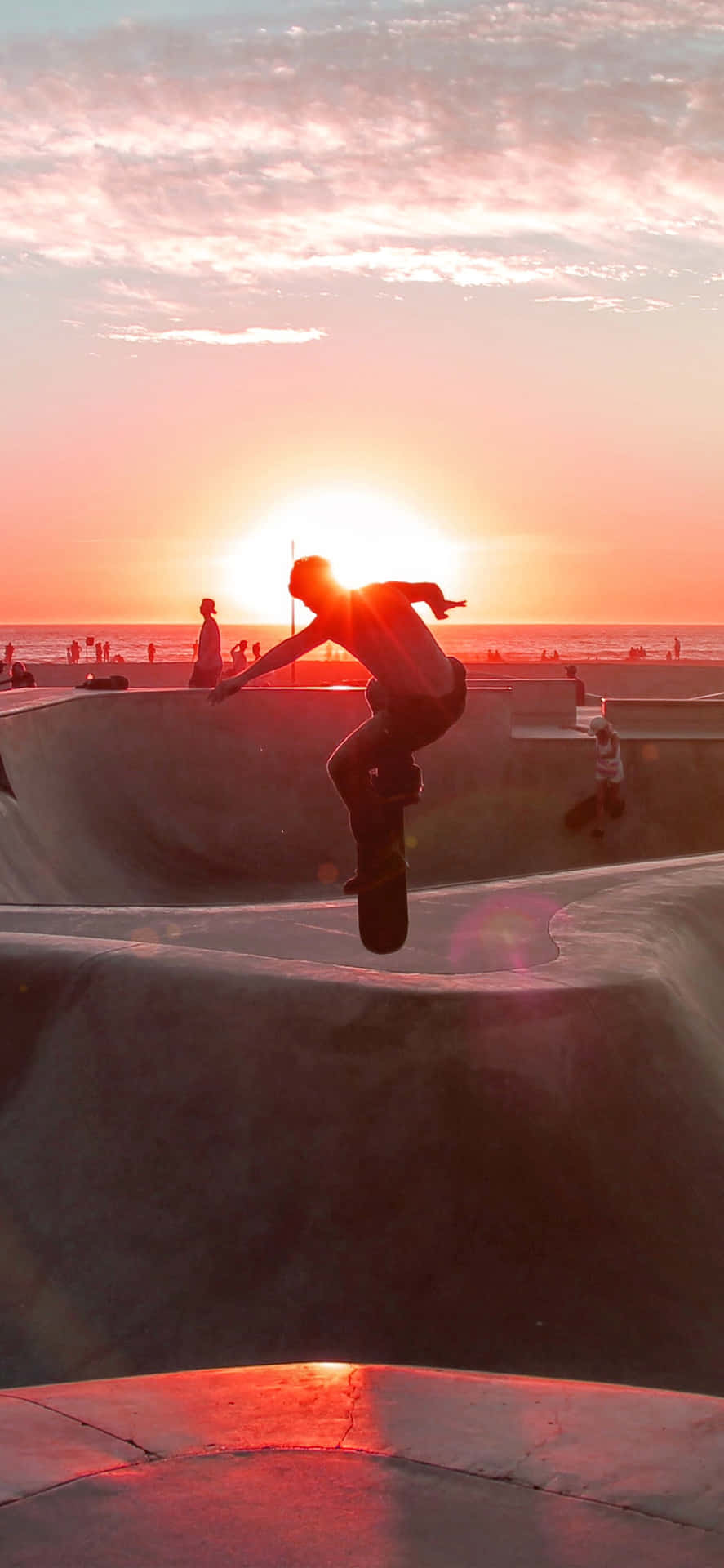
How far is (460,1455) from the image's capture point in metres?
1.97

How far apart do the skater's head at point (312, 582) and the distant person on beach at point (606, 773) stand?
10.1 metres

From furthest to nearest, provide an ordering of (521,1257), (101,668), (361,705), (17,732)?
(101,668) → (361,705) → (17,732) → (521,1257)

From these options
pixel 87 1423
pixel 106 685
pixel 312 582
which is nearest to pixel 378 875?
pixel 312 582

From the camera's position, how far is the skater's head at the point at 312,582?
173 inches

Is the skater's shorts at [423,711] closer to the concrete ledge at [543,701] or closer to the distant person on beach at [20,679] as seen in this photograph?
the distant person on beach at [20,679]

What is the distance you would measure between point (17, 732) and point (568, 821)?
292 inches

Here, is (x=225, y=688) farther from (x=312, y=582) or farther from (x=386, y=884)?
(x=386, y=884)

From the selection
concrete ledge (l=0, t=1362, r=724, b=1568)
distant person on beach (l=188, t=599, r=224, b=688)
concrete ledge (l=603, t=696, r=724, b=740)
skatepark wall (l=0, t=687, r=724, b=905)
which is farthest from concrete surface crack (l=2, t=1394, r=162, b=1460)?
concrete ledge (l=603, t=696, r=724, b=740)

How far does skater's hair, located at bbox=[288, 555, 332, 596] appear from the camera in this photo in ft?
14.4

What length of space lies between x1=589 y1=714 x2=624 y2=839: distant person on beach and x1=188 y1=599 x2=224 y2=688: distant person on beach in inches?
195

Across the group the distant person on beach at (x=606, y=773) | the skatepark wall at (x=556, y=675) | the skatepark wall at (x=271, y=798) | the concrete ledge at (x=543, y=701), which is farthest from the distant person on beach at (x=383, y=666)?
the skatepark wall at (x=556, y=675)

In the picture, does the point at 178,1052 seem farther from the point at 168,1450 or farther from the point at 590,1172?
the point at 168,1450

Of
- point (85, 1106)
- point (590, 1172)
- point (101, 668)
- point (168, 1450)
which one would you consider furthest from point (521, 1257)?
point (101, 668)

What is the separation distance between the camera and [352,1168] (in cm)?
392
